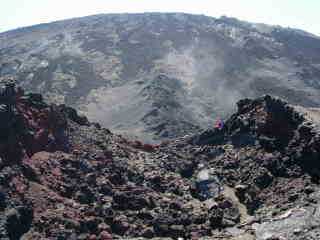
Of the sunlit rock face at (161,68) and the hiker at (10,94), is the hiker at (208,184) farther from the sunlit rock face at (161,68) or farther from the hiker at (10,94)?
the sunlit rock face at (161,68)

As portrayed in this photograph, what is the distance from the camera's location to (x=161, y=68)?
89.9m

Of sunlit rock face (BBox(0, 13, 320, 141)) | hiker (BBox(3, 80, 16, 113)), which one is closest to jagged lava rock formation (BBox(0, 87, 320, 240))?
hiker (BBox(3, 80, 16, 113))

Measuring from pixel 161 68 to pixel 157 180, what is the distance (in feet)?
180

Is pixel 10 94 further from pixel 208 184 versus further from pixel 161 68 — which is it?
pixel 161 68

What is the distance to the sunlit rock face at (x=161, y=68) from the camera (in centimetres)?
7162

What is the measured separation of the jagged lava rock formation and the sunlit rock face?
21583 millimetres

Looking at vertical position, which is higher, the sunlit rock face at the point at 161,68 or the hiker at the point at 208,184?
the hiker at the point at 208,184

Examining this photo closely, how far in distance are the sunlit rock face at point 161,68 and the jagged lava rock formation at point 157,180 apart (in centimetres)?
2158

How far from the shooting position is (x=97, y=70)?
91.6 metres

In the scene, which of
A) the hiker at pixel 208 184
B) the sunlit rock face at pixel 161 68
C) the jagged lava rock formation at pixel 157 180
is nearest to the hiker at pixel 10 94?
the jagged lava rock formation at pixel 157 180

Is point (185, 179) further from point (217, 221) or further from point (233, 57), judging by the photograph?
point (233, 57)

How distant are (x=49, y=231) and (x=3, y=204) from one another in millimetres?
2663

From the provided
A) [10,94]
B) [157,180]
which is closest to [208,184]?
[157,180]

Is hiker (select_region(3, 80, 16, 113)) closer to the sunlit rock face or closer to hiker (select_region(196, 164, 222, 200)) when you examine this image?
hiker (select_region(196, 164, 222, 200))
